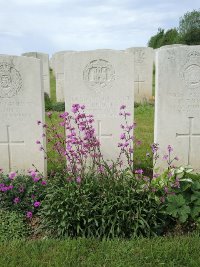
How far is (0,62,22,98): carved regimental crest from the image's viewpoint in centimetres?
463

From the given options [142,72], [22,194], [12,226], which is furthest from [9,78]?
[142,72]

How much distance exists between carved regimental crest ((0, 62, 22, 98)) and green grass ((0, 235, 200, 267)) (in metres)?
2.21

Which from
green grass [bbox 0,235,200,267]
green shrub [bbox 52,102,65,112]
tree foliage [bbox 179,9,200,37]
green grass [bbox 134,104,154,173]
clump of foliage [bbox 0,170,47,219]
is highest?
tree foliage [bbox 179,9,200,37]

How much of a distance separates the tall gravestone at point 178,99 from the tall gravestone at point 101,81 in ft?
1.45

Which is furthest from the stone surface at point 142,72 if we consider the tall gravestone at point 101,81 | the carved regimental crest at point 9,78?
the carved regimental crest at point 9,78

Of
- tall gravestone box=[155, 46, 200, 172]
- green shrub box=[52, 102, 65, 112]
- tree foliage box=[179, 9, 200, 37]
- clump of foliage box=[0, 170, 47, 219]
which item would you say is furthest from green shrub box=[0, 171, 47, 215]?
tree foliage box=[179, 9, 200, 37]

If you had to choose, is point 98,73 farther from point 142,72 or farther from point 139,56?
point 139,56

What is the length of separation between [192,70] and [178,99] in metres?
0.44

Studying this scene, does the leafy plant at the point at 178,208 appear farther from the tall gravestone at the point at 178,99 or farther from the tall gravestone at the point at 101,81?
the tall gravestone at the point at 101,81

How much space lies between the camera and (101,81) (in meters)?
4.67

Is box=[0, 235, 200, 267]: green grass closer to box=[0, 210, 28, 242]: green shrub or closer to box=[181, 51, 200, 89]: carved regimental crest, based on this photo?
box=[0, 210, 28, 242]: green shrub

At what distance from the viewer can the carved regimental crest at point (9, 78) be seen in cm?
463

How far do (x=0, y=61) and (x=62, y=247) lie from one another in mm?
2734

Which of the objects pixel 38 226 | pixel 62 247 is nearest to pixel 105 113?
pixel 38 226
